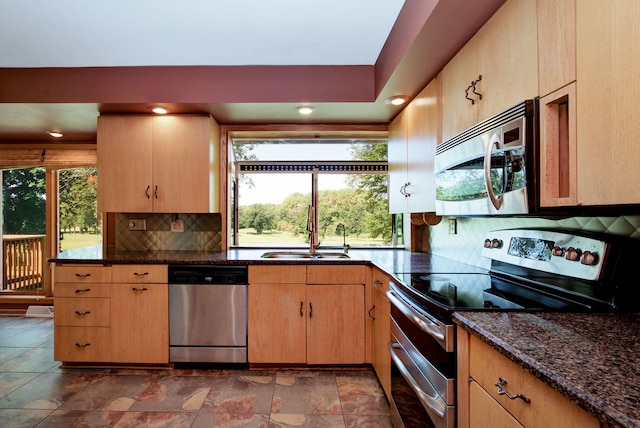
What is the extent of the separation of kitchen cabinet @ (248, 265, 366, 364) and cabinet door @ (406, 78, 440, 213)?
2.35ft

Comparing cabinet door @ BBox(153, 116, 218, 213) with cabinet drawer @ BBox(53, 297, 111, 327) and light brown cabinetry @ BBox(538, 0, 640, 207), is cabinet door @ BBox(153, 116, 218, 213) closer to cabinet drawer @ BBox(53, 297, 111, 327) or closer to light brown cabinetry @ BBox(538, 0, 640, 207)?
cabinet drawer @ BBox(53, 297, 111, 327)

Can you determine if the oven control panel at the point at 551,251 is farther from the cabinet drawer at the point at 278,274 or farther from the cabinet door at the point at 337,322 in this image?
the cabinet drawer at the point at 278,274

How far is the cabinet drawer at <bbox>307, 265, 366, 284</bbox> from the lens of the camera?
277 centimetres

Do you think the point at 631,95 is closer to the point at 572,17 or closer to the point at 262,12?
the point at 572,17

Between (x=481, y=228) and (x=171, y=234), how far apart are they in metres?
2.75

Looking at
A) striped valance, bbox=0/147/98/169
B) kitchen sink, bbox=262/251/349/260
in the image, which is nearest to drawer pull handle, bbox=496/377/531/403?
kitchen sink, bbox=262/251/349/260

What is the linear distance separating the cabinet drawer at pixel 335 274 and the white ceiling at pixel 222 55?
128 cm

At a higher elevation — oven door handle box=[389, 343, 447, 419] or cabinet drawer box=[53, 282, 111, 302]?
cabinet drawer box=[53, 282, 111, 302]

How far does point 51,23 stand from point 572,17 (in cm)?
262

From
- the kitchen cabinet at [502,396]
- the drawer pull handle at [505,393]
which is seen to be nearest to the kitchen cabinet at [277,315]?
the kitchen cabinet at [502,396]

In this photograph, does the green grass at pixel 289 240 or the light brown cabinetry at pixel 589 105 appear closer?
A: the light brown cabinetry at pixel 589 105

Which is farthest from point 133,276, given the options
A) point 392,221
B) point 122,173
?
point 392,221

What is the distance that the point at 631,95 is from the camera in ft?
2.81

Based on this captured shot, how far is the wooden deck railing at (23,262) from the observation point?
15.0 ft
